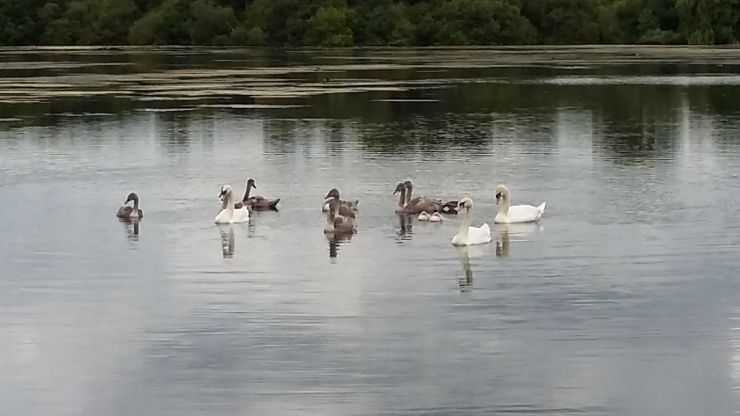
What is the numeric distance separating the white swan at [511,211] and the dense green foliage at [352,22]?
66.1 m

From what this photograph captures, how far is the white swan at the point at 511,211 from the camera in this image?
1545 centimetres

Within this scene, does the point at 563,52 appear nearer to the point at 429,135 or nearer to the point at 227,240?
the point at 429,135

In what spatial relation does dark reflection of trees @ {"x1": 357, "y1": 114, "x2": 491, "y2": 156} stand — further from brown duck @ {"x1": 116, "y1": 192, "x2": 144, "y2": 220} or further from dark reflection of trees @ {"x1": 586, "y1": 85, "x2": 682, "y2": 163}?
brown duck @ {"x1": 116, "y1": 192, "x2": 144, "y2": 220}

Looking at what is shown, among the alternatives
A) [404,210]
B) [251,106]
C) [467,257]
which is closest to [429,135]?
[251,106]

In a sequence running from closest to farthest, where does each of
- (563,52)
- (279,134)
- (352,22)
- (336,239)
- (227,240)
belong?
(336,239)
(227,240)
(279,134)
(563,52)
(352,22)

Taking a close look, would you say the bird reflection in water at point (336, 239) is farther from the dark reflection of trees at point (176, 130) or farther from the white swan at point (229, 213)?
the dark reflection of trees at point (176, 130)

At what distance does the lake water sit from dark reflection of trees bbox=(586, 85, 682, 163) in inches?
6.0

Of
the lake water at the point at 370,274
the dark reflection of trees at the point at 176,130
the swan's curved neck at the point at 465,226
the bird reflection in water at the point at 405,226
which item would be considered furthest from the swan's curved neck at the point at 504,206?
the dark reflection of trees at the point at 176,130

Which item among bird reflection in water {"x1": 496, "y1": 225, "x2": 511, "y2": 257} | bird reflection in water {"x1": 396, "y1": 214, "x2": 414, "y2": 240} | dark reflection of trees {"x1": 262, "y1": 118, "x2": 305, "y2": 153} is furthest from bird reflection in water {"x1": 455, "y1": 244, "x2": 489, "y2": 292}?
dark reflection of trees {"x1": 262, "y1": 118, "x2": 305, "y2": 153}

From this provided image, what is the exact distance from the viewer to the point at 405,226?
51.1ft

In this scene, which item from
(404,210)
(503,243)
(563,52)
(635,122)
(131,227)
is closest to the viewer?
(503,243)

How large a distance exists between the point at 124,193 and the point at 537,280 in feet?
23.7

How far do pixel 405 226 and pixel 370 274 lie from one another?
273cm

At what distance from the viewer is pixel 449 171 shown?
20359mm
